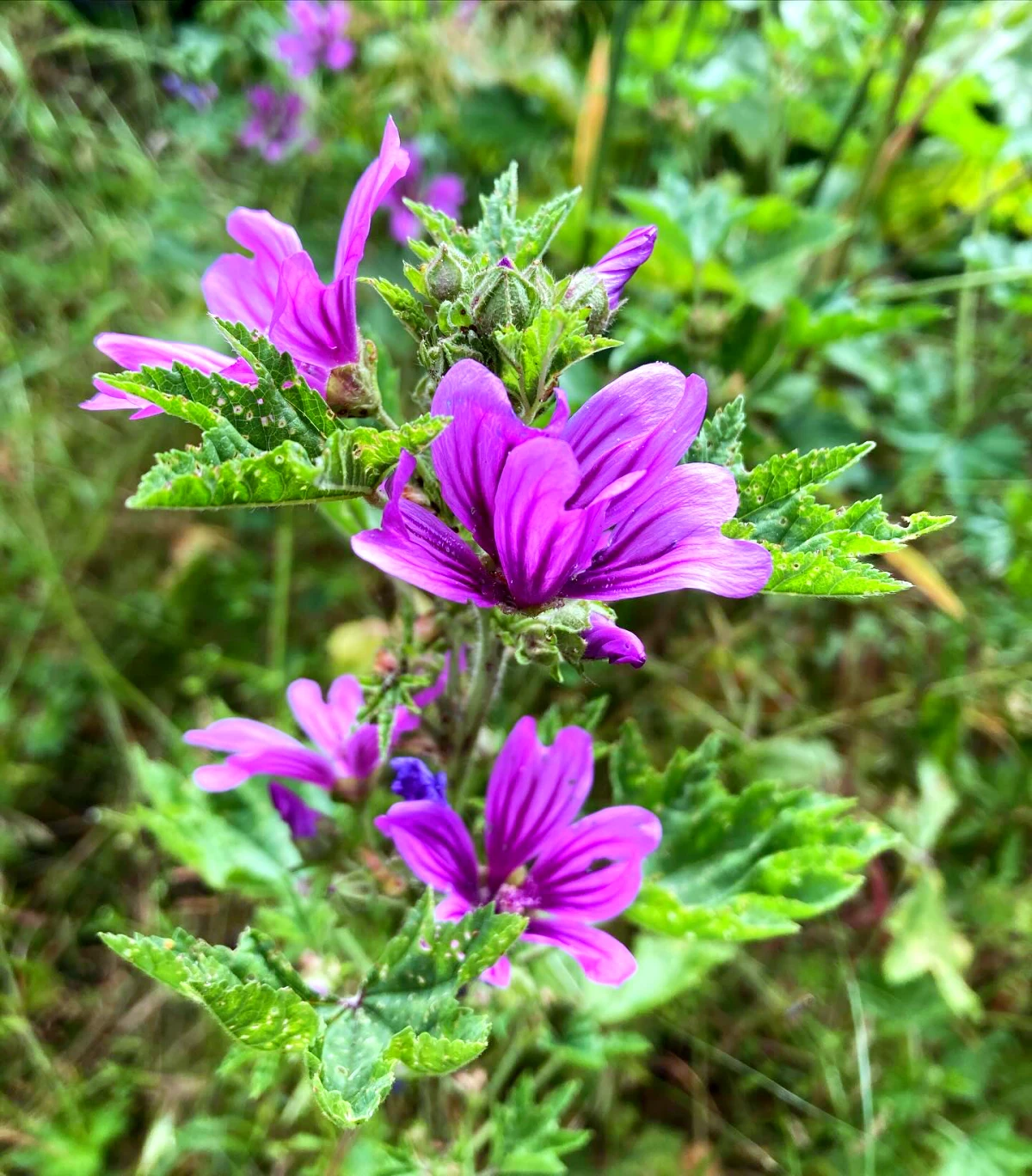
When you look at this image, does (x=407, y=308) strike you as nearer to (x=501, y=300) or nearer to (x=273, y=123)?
(x=501, y=300)

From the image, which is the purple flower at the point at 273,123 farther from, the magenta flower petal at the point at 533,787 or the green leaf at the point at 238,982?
the green leaf at the point at 238,982

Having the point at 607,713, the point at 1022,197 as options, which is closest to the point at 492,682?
the point at 607,713

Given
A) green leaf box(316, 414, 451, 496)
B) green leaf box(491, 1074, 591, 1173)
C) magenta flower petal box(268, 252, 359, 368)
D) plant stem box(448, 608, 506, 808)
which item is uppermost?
magenta flower petal box(268, 252, 359, 368)

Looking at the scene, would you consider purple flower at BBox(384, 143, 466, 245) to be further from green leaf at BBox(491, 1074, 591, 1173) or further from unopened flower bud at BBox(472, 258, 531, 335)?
green leaf at BBox(491, 1074, 591, 1173)

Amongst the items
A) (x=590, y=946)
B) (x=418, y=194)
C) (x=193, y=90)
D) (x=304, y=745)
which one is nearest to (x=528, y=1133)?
(x=590, y=946)

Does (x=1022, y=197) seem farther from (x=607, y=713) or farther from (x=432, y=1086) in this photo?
(x=432, y=1086)

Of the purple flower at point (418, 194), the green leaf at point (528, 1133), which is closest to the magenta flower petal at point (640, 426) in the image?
the green leaf at point (528, 1133)

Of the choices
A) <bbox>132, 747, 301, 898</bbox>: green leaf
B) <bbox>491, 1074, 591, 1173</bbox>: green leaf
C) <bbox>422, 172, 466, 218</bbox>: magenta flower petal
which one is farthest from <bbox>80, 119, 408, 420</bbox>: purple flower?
<bbox>422, 172, 466, 218</bbox>: magenta flower petal
